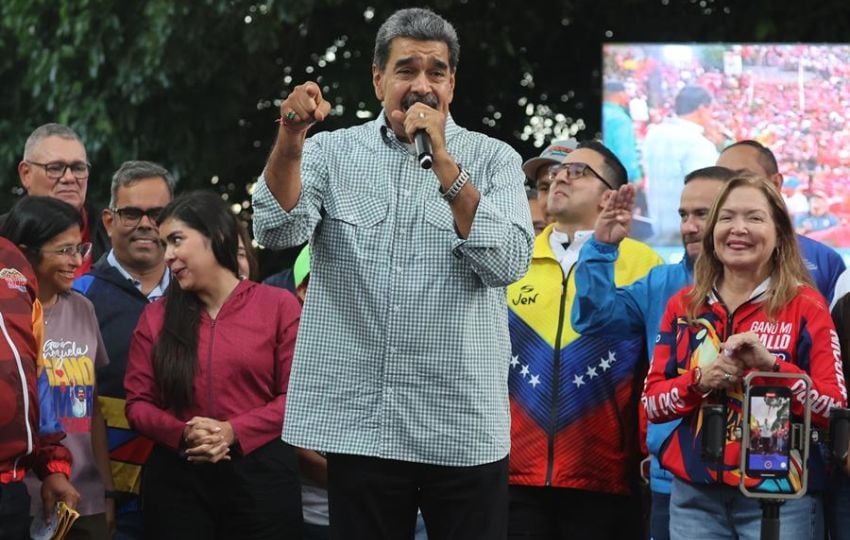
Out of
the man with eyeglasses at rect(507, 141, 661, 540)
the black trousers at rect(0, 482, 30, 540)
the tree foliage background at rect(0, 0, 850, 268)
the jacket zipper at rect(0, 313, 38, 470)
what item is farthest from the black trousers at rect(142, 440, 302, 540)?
the tree foliage background at rect(0, 0, 850, 268)

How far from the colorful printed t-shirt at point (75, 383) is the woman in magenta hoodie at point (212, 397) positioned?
17 cm

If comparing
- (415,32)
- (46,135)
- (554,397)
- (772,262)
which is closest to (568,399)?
(554,397)

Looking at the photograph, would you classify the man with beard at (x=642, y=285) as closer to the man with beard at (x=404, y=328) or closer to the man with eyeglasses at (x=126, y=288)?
the man with beard at (x=404, y=328)

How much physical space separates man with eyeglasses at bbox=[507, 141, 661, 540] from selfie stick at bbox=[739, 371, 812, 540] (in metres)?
1.19

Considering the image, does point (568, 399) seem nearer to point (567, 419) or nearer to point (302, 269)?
point (567, 419)

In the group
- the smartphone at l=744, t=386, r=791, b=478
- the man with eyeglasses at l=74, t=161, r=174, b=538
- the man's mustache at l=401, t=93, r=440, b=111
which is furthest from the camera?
the man with eyeglasses at l=74, t=161, r=174, b=538

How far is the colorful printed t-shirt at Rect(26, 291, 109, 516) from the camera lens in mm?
5508

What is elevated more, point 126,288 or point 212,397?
point 126,288

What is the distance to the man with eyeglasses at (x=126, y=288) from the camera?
19.2 ft

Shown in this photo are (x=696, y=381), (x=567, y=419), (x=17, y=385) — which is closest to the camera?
(x=17, y=385)

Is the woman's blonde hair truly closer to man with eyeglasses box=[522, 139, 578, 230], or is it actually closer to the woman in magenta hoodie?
man with eyeglasses box=[522, 139, 578, 230]

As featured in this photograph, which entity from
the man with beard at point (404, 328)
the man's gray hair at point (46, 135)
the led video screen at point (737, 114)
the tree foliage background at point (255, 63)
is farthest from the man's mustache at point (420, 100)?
the tree foliage background at point (255, 63)

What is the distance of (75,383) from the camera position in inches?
218

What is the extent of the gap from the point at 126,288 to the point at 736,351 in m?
2.73
